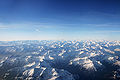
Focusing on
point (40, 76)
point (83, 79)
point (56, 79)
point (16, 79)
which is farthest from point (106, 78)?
point (16, 79)

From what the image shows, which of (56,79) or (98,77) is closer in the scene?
(56,79)

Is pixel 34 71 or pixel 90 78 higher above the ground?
pixel 34 71

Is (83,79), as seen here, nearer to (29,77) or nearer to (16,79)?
(29,77)

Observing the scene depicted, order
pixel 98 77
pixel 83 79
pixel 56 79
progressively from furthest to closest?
pixel 98 77 < pixel 83 79 < pixel 56 79

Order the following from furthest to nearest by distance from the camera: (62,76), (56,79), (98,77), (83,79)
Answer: (98,77), (83,79), (62,76), (56,79)

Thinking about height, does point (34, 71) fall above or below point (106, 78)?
above

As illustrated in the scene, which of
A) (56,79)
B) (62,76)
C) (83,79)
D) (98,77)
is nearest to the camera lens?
(56,79)

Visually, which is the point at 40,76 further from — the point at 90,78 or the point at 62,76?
the point at 90,78

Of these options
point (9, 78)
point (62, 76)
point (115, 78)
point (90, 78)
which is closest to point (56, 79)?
point (62, 76)

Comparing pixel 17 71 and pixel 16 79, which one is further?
pixel 17 71
